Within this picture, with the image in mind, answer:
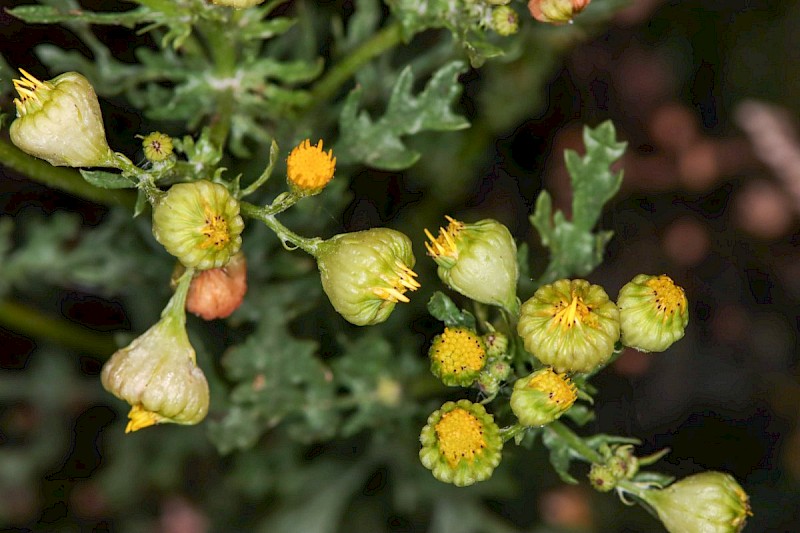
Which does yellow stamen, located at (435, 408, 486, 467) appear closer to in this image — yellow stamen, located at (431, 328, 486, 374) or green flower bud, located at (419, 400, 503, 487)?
green flower bud, located at (419, 400, 503, 487)

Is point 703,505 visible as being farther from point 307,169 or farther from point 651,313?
point 307,169

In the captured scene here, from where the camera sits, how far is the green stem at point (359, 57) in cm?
329

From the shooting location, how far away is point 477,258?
2660 millimetres

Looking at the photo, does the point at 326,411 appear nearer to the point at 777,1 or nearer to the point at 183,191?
the point at 183,191

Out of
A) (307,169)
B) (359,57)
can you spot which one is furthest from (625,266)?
(307,169)

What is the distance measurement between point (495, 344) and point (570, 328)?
11.1 inches

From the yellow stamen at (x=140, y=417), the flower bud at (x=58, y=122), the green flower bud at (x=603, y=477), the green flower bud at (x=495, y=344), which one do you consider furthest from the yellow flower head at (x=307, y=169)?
the green flower bud at (x=603, y=477)

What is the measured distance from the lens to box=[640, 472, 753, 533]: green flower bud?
2.74 meters

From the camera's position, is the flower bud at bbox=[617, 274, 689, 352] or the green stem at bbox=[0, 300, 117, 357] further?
the green stem at bbox=[0, 300, 117, 357]

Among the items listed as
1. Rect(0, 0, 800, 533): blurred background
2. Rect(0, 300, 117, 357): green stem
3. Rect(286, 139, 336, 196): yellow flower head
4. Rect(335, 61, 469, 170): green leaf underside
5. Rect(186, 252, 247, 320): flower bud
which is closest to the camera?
Rect(286, 139, 336, 196): yellow flower head

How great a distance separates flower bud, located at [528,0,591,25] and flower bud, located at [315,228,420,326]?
2.73 ft

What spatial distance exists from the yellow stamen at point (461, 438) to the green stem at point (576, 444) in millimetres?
374

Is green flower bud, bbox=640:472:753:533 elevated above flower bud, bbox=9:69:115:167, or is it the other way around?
flower bud, bbox=9:69:115:167

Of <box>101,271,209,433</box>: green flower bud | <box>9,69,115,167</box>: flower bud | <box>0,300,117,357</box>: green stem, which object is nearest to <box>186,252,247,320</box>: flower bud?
<box>101,271,209,433</box>: green flower bud
